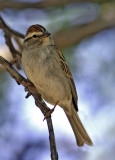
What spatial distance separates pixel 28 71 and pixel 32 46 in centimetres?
33

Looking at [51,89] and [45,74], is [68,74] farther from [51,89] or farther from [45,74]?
[45,74]

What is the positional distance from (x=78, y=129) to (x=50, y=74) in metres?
0.80

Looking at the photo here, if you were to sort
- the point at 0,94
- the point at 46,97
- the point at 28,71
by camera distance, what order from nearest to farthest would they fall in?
the point at 28,71, the point at 46,97, the point at 0,94

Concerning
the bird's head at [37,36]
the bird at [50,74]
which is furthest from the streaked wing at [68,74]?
the bird's head at [37,36]

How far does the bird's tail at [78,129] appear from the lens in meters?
3.77

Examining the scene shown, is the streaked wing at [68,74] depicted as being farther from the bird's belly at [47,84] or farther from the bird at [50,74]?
the bird's belly at [47,84]

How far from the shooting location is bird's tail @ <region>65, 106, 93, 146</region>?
3.77 metres

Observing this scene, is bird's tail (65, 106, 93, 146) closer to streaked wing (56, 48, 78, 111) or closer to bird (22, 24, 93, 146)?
bird (22, 24, 93, 146)

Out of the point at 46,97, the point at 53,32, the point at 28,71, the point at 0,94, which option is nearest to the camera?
the point at 28,71

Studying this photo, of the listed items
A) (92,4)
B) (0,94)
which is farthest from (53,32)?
(0,94)

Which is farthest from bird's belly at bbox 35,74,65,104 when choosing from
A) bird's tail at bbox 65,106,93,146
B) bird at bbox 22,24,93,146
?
bird's tail at bbox 65,106,93,146

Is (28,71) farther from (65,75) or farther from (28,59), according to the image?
(65,75)

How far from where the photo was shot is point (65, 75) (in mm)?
3689

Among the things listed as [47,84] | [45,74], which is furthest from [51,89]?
[45,74]
